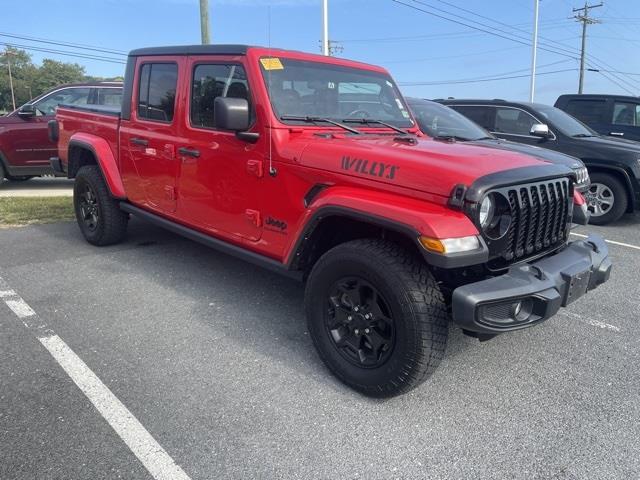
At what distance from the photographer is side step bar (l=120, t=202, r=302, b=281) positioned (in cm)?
329

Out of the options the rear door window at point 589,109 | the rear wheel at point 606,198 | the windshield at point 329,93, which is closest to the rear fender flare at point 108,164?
the windshield at point 329,93

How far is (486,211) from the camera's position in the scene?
101 inches

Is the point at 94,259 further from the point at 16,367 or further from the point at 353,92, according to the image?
the point at 353,92

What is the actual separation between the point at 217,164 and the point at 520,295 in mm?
2238

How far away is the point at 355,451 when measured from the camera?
7.71 feet

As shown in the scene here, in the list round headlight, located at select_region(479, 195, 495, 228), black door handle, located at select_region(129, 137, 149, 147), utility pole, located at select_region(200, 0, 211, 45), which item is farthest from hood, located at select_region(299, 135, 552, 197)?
utility pole, located at select_region(200, 0, 211, 45)

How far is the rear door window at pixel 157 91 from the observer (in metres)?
4.13

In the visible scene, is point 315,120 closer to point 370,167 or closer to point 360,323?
point 370,167

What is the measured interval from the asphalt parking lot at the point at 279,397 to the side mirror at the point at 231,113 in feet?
4.66

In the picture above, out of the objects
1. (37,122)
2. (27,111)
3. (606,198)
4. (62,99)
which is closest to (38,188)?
(37,122)

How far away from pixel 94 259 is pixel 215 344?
7.88 ft

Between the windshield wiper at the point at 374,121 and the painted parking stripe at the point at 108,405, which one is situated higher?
the windshield wiper at the point at 374,121

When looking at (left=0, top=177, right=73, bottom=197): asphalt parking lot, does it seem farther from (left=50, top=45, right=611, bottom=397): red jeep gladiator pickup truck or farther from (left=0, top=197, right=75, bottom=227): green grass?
(left=50, top=45, right=611, bottom=397): red jeep gladiator pickup truck

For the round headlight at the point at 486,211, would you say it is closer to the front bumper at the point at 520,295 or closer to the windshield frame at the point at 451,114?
the front bumper at the point at 520,295
